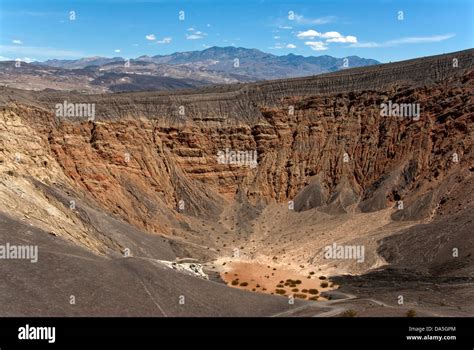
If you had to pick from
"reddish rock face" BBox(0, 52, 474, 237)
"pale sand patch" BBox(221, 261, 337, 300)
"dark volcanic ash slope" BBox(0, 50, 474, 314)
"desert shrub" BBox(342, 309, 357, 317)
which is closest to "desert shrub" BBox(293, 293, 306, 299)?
"pale sand patch" BBox(221, 261, 337, 300)

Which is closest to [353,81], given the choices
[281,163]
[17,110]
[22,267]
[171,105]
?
[281,163]

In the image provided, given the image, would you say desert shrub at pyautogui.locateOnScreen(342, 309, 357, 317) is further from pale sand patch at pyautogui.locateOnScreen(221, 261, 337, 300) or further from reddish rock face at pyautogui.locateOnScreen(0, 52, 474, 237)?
reddish rock face at pyautogui.locateOnScreen(0, 52, 474, 237)

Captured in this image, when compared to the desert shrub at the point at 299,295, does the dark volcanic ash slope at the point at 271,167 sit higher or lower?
higher

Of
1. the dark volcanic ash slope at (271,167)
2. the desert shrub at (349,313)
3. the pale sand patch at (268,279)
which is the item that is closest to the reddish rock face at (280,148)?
the dark volcanic ash slope at (271,167)

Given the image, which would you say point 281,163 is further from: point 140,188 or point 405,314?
point 405,314

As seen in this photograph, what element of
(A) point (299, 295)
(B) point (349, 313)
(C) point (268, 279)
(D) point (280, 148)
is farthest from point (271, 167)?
(B) point (349, 313)

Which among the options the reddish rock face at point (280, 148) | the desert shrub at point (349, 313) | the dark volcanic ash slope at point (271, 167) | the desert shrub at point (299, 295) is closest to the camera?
the desert shrub at point (349, 313)

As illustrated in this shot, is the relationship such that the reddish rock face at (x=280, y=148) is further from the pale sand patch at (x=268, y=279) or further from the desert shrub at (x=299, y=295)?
the desert shrub at (x=299, y=295)

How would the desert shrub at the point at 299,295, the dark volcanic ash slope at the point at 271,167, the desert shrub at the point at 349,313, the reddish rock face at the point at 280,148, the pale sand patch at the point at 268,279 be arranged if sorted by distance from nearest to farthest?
the desert shrub at the point at 349,313
the desert shrub at the point at 299,295
the pale sand patch at the point at 268,279
the dark volcanic ash slope at the point at 271,167
the reddish rock face at the point at 280,148

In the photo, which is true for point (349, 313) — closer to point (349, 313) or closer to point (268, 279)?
point (349, 313)
